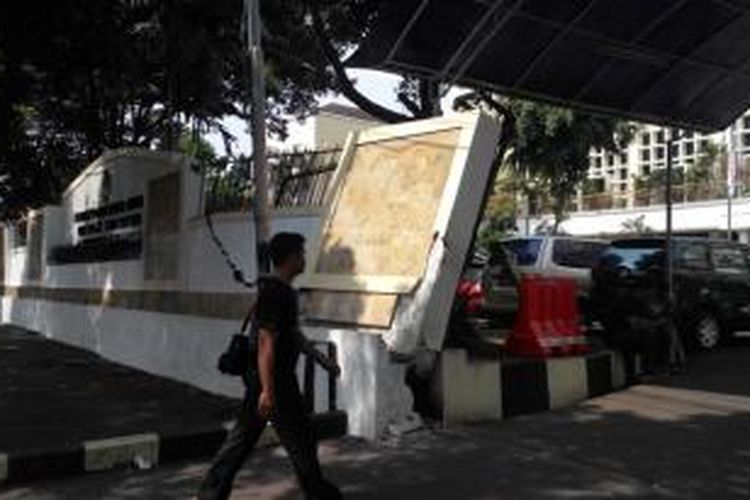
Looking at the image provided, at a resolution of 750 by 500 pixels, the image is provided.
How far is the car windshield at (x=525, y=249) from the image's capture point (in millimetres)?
22578

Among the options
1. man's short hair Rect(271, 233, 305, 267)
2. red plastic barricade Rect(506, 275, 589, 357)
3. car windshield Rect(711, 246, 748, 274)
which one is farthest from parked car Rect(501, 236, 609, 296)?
man's short hair Rect(271, 233, 305, 267)

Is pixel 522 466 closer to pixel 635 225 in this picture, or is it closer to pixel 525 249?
pixel 525 249

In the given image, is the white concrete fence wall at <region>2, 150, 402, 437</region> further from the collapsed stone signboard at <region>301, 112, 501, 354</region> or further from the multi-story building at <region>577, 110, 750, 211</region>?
the multi-story building at <region>577, 110, 750, 211</region>

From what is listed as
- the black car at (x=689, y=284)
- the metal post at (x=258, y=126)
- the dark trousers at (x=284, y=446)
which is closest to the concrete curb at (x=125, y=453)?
the metal post at (x=258, y=126)

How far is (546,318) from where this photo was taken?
1231 cm

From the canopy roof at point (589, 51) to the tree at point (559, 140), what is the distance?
19.8 meters

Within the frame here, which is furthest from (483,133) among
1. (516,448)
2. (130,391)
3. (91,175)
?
(91,175)

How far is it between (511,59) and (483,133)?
319cm

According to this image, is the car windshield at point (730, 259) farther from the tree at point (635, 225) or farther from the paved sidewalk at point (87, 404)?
the tree at point (635, 225)

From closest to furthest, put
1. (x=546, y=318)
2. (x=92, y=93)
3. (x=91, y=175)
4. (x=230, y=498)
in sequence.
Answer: (x=230, y=498), (x=546, y=318), (x=91, y=175), (x=92, y=93)

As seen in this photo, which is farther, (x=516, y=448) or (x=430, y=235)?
(x=430, y=235)

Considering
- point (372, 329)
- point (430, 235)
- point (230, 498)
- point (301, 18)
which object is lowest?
point (230, 498)

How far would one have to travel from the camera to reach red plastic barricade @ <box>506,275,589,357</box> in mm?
12023

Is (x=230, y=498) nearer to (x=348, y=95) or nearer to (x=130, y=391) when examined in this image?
(x=130, y=391)
